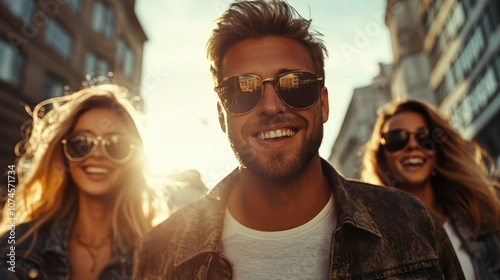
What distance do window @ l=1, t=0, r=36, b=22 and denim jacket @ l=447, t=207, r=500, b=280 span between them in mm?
17032

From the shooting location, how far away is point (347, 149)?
68.4 metres

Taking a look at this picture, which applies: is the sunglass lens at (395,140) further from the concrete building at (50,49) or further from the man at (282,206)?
the concrete building at (50,49)

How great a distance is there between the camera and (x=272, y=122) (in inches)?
101

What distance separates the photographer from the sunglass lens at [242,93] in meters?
2.64

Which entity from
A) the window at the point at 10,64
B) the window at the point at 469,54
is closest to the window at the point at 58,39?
the window at the point at 10,64

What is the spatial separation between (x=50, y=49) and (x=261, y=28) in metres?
18.6

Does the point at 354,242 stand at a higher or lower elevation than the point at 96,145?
lower

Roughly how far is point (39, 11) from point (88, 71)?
449cm

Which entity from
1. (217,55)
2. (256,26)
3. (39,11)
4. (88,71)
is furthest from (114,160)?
(88,71)

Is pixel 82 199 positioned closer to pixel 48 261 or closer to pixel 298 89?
pixel 48 261

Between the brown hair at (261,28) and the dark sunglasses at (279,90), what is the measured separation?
25cm

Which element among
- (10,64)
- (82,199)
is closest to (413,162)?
(82,199)

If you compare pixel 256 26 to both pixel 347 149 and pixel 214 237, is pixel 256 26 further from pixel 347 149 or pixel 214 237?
pixel 347 149

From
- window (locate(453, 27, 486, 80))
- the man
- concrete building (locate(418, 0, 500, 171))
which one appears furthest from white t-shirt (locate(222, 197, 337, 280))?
window (locate(453, 27, 486, 80))
